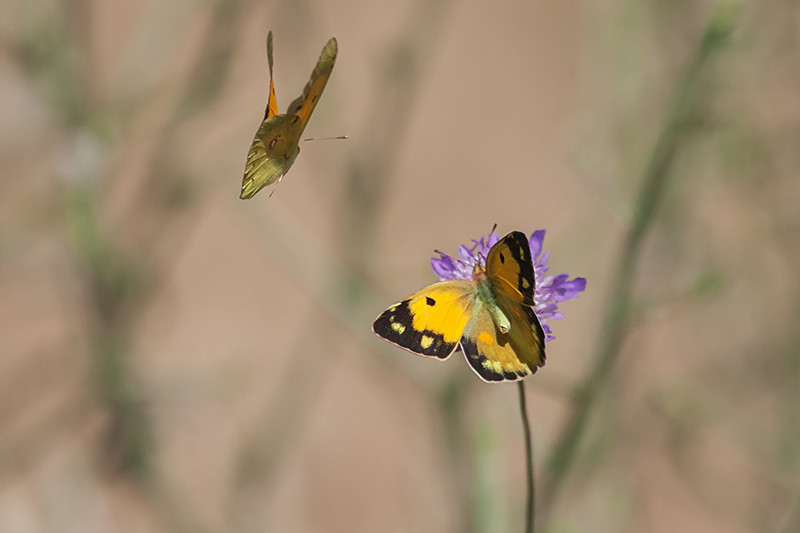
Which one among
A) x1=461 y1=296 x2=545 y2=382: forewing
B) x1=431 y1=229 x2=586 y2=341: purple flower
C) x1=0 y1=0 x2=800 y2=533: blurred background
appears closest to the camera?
x1=461 y1=296 x2=545 y2=382: forewing

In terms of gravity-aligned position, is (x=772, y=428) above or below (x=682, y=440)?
above

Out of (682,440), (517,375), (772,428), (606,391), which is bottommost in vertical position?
(517,375)

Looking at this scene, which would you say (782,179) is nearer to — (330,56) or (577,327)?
(577,327)

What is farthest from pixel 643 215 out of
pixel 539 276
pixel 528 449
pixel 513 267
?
pixel 528 449

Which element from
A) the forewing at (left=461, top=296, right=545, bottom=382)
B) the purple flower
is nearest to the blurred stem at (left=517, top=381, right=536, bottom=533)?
the forewing at (left=461, top=296, right=545, bottom=382)

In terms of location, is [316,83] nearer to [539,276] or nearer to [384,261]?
[539,276]

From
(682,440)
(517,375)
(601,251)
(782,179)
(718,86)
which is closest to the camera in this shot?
(517,375)

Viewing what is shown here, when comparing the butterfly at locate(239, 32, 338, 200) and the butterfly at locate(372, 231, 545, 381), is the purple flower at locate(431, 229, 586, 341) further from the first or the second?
the butterfly at locate(239, 32, 338, 200)

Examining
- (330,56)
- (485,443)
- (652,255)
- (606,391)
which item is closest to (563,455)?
(485,443)
